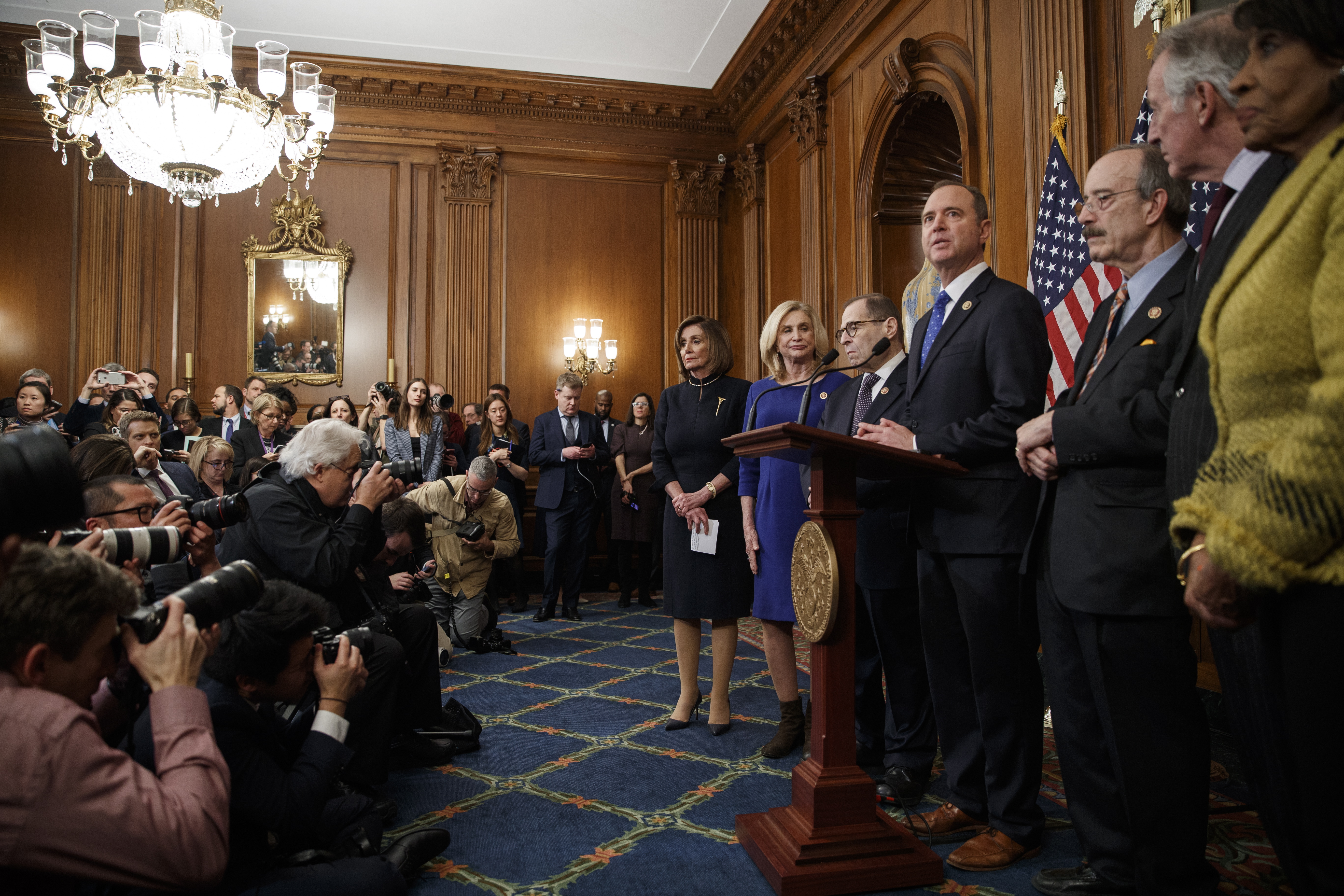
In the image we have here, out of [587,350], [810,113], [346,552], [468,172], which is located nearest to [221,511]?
[346,552]

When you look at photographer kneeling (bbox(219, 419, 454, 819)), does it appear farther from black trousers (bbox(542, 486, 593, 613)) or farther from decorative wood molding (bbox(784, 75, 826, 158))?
decorative wood molding (bbox(784, 75, 826, 158))

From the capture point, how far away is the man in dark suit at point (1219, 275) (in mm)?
1083

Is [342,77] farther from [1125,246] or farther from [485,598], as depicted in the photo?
[1125,246]

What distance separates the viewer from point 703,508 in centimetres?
302

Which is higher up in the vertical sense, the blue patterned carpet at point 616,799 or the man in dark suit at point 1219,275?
the man in dark suit at point 1219,275

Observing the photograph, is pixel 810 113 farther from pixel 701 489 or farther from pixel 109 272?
pixel 109 272

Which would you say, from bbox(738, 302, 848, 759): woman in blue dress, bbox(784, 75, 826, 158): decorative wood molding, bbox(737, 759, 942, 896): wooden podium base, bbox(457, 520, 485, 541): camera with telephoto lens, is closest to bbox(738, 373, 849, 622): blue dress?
bbox(738, 302, 848, 759): woman in blue dress

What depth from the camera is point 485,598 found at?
4.71 m

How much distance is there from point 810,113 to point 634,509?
Answer: 10.6 feet

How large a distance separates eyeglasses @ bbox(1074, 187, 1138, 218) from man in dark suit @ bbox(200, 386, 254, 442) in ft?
17.8

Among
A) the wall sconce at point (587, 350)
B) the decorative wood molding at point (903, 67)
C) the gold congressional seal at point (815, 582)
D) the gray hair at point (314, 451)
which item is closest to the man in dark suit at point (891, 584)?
the gold congressional seal at point (815, 582)

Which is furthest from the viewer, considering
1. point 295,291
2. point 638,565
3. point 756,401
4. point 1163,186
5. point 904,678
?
point 295,291

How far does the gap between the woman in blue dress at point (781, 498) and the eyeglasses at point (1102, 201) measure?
3.68ft

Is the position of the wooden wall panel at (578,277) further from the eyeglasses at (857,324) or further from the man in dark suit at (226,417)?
the eyeglasses at (857,324)
